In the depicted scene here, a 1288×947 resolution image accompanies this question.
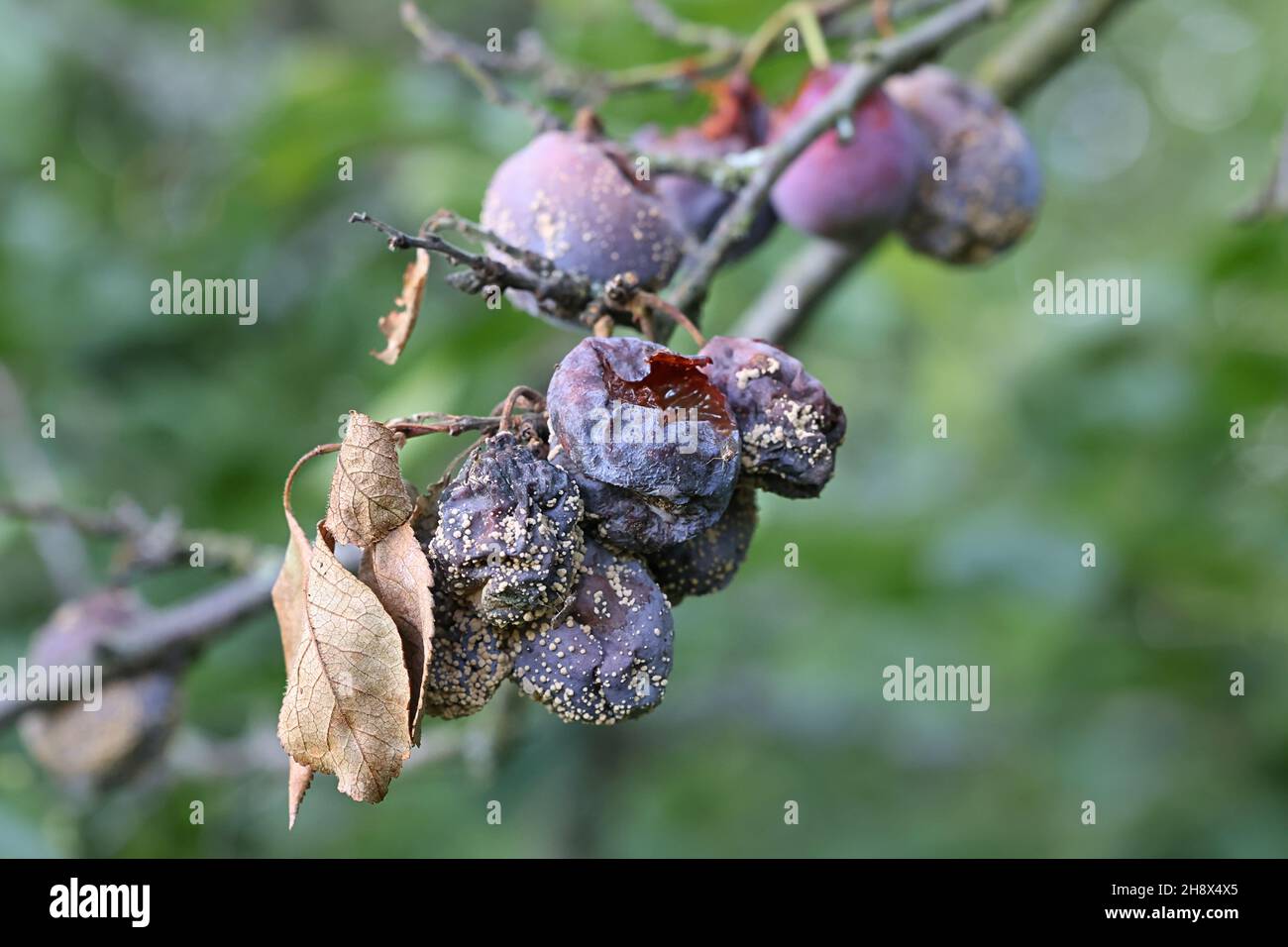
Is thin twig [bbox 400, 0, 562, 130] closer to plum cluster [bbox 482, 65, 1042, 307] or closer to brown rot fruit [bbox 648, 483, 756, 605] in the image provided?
plum cluster [bbox 482, 65, 1042, 307]

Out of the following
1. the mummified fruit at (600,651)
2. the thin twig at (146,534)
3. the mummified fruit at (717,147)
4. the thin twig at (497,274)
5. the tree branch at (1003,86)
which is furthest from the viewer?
the tree branch at (1003,86)

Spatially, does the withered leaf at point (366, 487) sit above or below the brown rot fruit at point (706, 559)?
above

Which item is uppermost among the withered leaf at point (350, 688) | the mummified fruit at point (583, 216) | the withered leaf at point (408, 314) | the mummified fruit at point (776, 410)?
the mummified fruit at point (583, 216)

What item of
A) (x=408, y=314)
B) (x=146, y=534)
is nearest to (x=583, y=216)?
(x=408, y=314)

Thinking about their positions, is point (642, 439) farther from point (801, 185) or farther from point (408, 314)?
point (801, 185)

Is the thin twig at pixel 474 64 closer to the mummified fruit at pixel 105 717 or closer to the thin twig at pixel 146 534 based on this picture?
the thin twig at pixel 146 534

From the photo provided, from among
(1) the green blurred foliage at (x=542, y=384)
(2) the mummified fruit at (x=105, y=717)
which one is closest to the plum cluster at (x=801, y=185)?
(1) the green blurred foliage at (x=542, y=384)

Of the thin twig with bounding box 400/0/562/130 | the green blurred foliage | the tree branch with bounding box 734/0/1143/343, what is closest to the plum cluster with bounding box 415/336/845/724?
the thin twig with bounding box 400/0/562/130

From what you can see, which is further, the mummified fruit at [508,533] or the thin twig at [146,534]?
the thin twig at [146,534]
